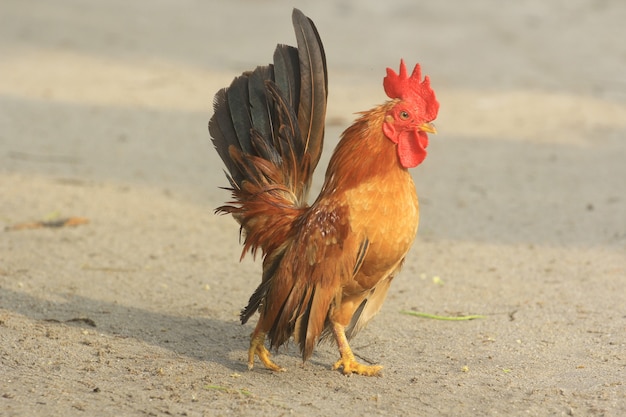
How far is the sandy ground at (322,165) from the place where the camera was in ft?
14.9

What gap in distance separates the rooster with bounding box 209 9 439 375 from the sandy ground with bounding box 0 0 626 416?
14.4 inches

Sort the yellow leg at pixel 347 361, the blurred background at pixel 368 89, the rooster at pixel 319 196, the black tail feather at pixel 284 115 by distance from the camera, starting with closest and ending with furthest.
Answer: the rooster at pixel 319 196 < the yellow leg at pixel 347 361 < the black tail feather at pixel 284 115 < the blurred background at pixel 368 89

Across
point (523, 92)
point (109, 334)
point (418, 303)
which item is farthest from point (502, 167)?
point (109, 334)

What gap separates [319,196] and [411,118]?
0.67 metres

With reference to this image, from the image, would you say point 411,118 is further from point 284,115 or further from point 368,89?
point 368,89

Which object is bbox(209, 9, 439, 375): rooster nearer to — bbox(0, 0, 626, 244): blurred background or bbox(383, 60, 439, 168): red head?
bbox(383, 60, 439, 168): red head

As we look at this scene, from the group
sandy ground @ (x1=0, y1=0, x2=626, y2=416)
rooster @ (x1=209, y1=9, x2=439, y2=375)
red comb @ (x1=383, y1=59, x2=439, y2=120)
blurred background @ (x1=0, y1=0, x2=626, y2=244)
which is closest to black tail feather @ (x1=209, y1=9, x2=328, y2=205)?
rooster @ (x1=209, y1=9, x2=439, y2=375)

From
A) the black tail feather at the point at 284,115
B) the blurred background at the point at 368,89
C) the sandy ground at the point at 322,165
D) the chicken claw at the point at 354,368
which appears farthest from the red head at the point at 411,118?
the blurred background at the point at 368,89

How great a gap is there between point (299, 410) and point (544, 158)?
6167mm

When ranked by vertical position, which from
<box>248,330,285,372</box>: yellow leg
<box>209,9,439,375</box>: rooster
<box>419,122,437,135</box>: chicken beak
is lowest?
<box>248,330,285,372</box>: yellow leg

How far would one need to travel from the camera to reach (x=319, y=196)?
4773 millimetres

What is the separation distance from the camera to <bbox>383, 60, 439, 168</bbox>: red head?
14.8ft

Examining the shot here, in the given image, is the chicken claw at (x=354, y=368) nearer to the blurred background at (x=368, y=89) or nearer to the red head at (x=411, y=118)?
the red head at (x=411, y=118)

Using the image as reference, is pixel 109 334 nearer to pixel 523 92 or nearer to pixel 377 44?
pixel 523 92
